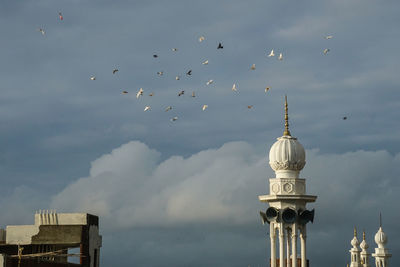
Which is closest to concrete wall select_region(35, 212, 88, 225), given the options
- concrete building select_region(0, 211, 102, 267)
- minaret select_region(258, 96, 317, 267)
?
concrete building select_region(0, 211, 102, 267)

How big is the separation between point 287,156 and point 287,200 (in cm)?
520

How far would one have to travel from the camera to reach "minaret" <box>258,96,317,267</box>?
105 m

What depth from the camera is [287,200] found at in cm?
10531

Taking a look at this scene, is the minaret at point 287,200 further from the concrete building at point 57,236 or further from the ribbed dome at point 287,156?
the concrete building at point 57,236

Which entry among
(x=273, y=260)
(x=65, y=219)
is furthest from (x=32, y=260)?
(x=273, y=260)

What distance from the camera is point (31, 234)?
96188 mm

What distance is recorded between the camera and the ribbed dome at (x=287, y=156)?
106 m

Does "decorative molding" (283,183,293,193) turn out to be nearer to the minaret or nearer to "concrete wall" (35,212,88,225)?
the minaret

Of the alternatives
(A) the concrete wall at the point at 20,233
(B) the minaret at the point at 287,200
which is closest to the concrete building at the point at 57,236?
(A) the concrete wall at the point at 20,233

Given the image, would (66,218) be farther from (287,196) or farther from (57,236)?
(287,196)

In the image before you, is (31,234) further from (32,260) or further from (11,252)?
(32,260)

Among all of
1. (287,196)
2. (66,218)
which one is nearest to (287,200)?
(287,196)

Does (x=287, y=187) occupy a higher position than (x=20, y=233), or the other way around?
(x=287, y=187)

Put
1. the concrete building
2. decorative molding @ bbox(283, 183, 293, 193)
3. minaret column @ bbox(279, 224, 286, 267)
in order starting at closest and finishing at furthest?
the concrete building, minaret column @ bbox(279, 224, 286, 267), decorative molding @ bbox(283, 183, 293, 193)
